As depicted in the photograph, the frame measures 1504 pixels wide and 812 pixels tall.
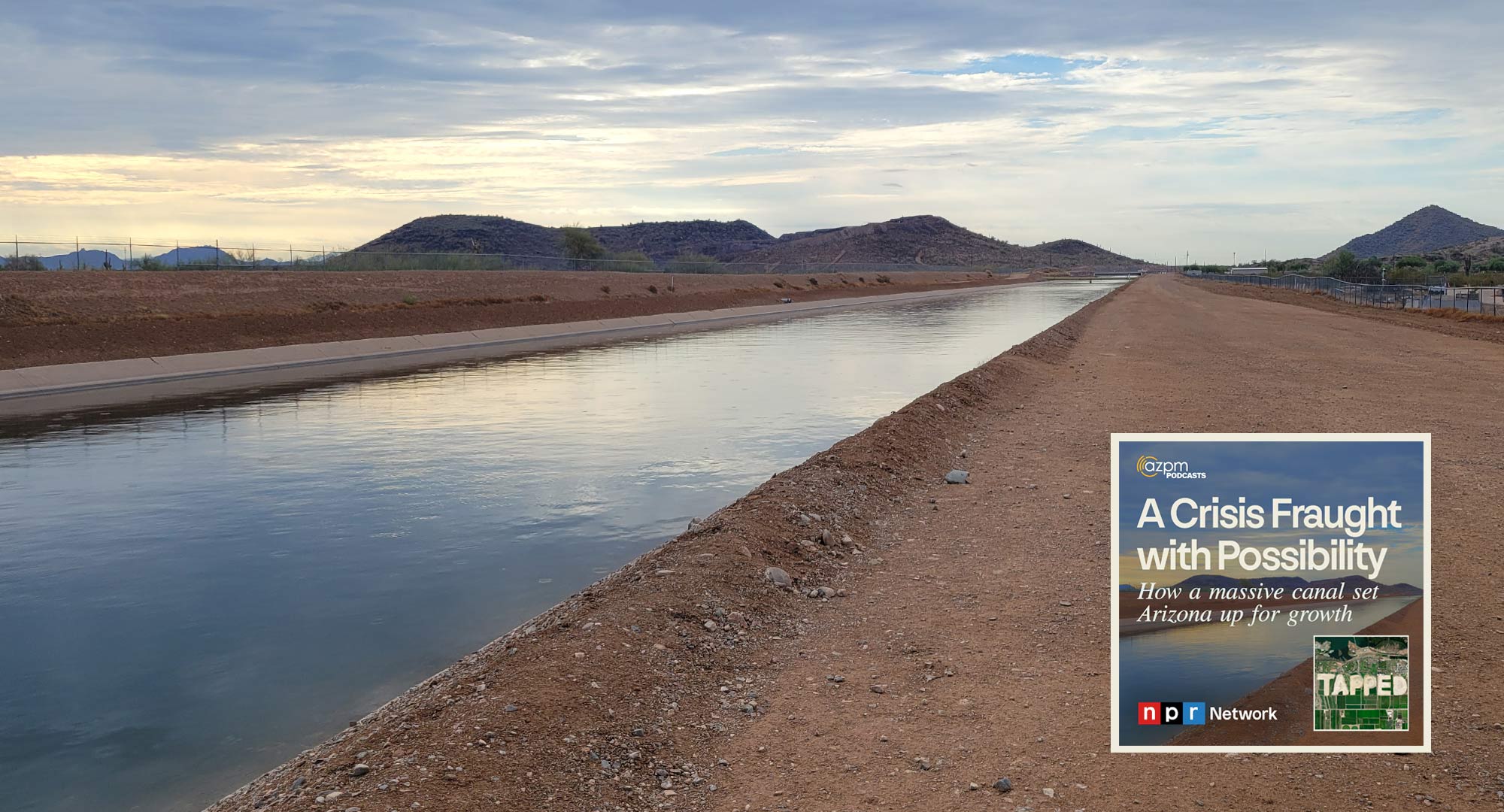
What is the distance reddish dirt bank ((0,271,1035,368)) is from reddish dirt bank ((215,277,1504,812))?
27.6m

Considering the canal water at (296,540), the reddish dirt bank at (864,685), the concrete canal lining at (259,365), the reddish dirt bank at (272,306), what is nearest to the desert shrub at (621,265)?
the reddish dirt bank at (272,306)

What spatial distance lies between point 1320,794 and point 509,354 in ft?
106

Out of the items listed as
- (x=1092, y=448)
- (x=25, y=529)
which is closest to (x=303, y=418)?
(x=25, y=529)

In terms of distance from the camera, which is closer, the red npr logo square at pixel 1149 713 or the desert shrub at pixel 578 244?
the red npr logo square at pixel 1149 713

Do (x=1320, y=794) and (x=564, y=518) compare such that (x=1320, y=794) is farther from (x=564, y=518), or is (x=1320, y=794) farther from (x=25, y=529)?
(x=25, y=529)

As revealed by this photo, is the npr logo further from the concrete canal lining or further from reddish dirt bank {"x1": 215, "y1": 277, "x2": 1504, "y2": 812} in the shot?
the concrete canal lining

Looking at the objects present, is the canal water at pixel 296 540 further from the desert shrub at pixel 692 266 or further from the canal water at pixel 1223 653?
the desert shrub at pixel 692 266

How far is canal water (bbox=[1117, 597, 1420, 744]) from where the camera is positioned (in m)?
4.10
